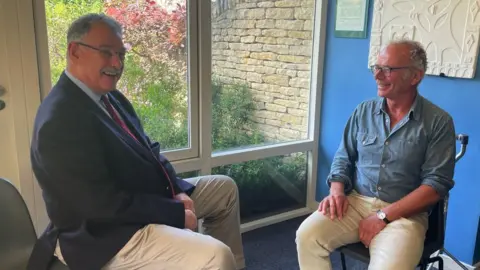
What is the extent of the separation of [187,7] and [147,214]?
1.25 meters

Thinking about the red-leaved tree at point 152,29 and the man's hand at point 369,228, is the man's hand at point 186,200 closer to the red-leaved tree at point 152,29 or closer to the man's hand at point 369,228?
the man's hand at point 369,228

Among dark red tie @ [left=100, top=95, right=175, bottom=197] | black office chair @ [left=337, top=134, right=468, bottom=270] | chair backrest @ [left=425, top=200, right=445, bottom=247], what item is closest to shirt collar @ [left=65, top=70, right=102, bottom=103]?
dark red tie @ [left=100, top=95, right=175, bottom=197]

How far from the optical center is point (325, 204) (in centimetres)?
183

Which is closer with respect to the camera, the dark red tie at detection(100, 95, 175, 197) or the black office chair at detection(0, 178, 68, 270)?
the black office chair at detection(0, 178, 68, 270)

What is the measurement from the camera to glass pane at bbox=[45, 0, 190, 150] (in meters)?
2.13

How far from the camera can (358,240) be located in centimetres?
174

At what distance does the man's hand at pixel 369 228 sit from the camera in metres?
1.67

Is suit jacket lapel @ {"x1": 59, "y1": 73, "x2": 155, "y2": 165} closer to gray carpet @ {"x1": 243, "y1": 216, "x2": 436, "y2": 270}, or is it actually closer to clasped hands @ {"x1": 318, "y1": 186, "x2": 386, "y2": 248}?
clasped hands @ {"x1": 318, "y1": 186, "x2": 386, "y2": 248}

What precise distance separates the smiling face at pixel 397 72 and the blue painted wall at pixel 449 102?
58 cm

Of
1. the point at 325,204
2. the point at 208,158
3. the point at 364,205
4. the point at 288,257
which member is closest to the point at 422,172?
the point at 364,205

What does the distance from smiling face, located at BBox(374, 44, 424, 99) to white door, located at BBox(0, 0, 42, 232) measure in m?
1.52

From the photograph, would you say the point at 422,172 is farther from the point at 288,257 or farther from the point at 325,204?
the point at 288,257

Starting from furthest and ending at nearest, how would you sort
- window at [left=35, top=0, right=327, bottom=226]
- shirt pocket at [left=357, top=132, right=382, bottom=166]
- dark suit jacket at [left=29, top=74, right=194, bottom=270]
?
window at [left=35, top=0, right=327, bottom=226], shirt pocket at [left=357, top=132, right=382, bottom=166], dark suit jacket at [left=29, top=74, right=194, bottom=270]

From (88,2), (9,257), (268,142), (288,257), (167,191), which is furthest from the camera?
(268,142)
